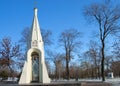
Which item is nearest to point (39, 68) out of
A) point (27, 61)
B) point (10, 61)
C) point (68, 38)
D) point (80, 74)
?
point (27, 61)

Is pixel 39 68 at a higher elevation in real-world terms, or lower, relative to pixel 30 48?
lower

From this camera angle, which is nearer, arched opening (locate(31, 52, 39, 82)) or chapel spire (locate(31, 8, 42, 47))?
arched opening (locate(31, 52, 39, 82))

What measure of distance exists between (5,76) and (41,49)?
34.4 metres

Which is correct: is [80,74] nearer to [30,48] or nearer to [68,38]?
[68,38]

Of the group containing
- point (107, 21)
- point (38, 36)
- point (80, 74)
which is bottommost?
point (80, 74)

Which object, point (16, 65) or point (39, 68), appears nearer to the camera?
point (39, 68)

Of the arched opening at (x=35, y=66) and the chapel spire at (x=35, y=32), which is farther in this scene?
the chapel spire at (x=35, y=32)

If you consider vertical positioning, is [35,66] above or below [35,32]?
below

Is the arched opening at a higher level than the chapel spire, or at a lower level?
lower

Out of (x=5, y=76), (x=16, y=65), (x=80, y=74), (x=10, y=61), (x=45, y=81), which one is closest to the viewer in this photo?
(x=45, y=81)

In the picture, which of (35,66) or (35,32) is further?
(35,32)

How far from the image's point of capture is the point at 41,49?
2922cm

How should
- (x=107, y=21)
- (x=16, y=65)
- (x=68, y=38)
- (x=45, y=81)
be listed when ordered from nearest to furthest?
(x=45, y=81)
(x=107, y=21)
(x=16, y=65)
(x=68, y=38)

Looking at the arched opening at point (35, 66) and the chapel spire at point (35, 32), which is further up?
the chapel spire at point (35, 32)
